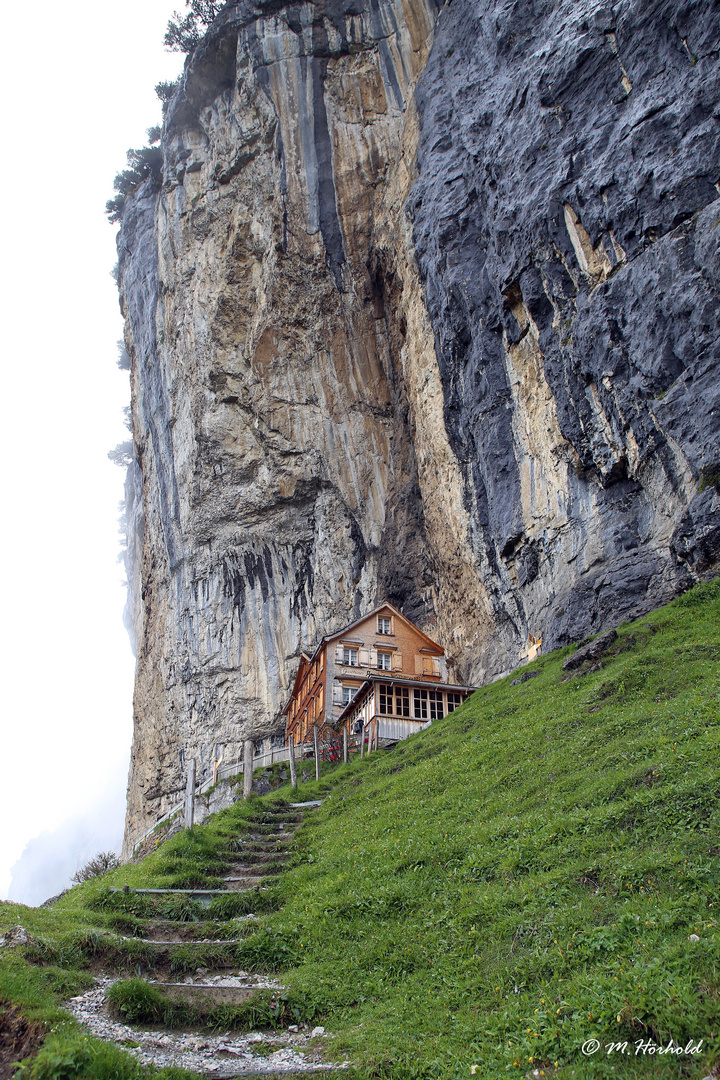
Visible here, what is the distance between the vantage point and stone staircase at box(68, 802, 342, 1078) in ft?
24.8

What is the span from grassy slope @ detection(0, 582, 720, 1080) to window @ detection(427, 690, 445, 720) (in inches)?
Answer: 593

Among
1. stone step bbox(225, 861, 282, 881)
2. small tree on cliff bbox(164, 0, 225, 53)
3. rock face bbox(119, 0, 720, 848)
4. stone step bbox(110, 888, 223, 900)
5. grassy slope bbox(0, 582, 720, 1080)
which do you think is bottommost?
stone step bbox(225, 861, 282, 881)

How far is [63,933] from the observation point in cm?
1041

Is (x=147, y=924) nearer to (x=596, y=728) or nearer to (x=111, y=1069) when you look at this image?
(x=111, y=1069)

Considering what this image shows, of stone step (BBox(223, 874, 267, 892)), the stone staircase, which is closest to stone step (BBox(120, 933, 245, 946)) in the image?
the stone staircase

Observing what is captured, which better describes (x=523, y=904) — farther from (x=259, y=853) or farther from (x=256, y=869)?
(x=259, y=853)

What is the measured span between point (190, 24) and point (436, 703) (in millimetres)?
63692

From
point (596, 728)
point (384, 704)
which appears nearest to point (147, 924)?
point (596, 728)

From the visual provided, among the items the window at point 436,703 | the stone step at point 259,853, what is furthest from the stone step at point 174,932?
the window at point 436,703

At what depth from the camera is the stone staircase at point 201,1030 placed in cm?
755

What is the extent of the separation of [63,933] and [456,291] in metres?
34.7

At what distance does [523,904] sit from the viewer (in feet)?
31.9

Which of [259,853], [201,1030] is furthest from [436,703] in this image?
[201,1030]

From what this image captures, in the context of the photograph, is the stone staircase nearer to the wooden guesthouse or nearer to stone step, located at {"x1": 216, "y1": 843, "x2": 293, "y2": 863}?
stone step, located at {"x1": 216, "y1": 843, "x2": 293, "y2": 863}
